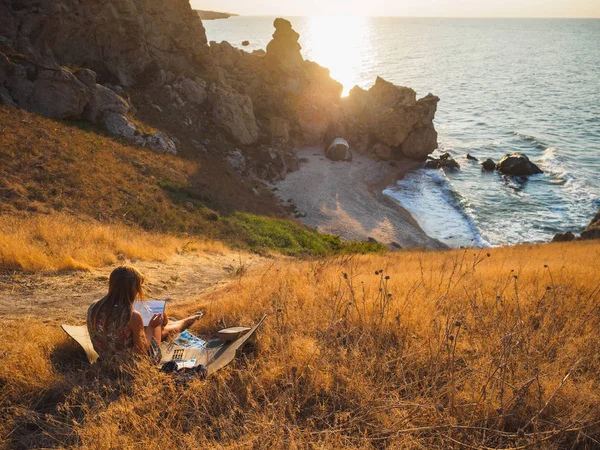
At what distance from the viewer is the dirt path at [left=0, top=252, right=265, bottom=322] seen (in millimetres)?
8070

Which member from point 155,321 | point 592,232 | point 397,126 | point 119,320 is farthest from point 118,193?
point 397,126

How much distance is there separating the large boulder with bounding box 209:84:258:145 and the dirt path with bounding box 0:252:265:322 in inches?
1080

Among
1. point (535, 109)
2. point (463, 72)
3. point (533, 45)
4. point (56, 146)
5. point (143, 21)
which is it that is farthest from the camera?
point (533, 45)

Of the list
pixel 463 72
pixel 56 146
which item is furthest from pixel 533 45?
pixel 56 146

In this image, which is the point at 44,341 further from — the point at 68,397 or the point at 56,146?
the point at 56,146

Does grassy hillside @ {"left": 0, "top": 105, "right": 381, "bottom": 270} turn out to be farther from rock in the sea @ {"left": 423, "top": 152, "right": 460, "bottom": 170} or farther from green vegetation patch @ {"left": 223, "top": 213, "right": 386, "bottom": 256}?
rock in the sea @ {"left": 423, "top": 152, "right": 460, "bottom": 170}

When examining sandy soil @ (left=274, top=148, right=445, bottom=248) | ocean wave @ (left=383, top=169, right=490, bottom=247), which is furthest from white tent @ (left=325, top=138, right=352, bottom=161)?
ocean wave @ (left=383, top=169, right=490, bottom=247)

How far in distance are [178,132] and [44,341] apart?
110ft

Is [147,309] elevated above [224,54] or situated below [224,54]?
below

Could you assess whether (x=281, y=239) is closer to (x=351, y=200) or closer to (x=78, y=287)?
(x=351, y=200)

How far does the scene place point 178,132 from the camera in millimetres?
36906

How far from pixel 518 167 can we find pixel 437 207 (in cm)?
1444

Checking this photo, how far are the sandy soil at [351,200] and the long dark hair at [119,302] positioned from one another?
89.5 feet

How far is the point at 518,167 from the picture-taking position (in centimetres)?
4644
